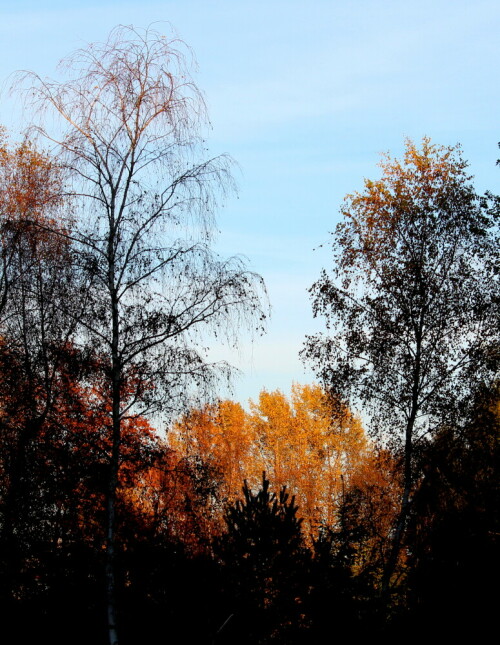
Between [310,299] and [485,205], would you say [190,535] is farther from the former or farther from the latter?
[485,205]

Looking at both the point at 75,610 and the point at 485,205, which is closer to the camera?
the point at 75,610

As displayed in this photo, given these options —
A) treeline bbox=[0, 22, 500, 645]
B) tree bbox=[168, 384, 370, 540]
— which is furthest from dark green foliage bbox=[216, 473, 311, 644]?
tree bbox=[168, 384, 370, 540]

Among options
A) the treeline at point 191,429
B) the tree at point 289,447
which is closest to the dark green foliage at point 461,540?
the treeline at point 191,429

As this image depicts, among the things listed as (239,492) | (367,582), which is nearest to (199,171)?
(367,582)

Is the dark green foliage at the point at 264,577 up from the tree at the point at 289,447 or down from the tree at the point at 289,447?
down

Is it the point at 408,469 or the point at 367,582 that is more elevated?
the point at 408,469

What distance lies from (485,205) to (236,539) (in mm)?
9633

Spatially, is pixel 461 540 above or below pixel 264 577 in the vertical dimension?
above

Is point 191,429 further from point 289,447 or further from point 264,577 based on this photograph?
point 289,447

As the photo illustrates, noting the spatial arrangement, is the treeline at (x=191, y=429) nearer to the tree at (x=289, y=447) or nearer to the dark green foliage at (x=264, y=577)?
the dark green foliage at (x=264, y=577)

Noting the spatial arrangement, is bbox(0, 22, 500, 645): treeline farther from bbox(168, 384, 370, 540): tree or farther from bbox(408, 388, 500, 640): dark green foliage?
bbox(168, 384, 370, 540): tree

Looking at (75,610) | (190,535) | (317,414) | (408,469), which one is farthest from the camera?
(317,414)

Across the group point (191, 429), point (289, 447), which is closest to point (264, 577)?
point (191, 429)

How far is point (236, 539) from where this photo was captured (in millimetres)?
10711
